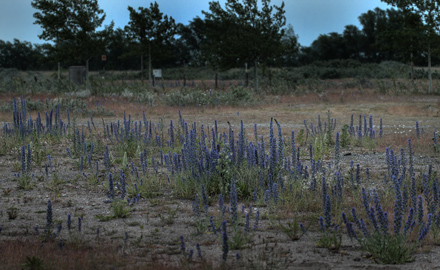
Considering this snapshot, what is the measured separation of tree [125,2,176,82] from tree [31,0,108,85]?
2.61 m

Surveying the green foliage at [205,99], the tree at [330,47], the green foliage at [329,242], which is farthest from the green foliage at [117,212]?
the tree at [330,47]

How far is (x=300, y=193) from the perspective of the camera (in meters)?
6.07

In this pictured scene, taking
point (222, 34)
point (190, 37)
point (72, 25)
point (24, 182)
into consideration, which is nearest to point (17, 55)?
point (190, 37)

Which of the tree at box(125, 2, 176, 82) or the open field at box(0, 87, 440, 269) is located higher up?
the tree at box(125, 2, 176, 82)

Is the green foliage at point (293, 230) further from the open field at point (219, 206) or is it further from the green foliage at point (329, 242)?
the green foliage at point (329, 242)

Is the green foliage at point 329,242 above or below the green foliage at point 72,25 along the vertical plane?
below

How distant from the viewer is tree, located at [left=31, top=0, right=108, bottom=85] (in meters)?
37.4

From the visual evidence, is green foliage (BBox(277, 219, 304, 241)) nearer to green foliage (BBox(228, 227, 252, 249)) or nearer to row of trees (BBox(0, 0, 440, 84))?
green foliage (BBox(228, 227, 252, 249))

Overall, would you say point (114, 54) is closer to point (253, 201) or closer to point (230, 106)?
point (230, 106)

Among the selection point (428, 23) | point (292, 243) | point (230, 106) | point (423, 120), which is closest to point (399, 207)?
point (292, 243)

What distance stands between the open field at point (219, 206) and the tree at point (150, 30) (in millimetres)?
29045

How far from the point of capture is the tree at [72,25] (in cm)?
3744

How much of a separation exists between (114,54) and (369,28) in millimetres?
36221

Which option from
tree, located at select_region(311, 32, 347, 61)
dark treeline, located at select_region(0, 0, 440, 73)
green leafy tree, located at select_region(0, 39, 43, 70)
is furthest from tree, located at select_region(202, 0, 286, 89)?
green leafy tree, located at select_region(0, 39, 43, 70)
